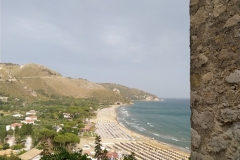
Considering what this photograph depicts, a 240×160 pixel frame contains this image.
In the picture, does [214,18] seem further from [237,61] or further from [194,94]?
[194,94]

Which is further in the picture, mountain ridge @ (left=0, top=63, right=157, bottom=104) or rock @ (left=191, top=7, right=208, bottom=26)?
mountain ridge @ (left=0, top=63, right=157, bottom=104)

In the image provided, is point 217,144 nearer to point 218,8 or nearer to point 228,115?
point 228,115

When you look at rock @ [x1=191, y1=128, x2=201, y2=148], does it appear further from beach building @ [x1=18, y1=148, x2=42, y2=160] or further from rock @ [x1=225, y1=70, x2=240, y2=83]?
beach building @ [x1=18, y1=148, x2=42, y2=160]

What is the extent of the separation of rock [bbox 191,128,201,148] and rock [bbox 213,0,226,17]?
101cm

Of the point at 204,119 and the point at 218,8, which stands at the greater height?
the point at 218,8

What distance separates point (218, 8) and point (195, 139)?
1116mm

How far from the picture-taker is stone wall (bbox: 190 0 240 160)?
5.18 ft

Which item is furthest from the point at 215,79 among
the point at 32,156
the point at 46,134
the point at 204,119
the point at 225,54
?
the point at 46,134

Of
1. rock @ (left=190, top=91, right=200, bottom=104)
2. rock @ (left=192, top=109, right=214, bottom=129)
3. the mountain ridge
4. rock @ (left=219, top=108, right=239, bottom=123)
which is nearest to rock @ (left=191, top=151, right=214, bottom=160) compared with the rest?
rock @ (left=192, top=109, right=214, bottom=129)

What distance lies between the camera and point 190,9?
199 cm

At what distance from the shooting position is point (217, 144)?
5.41 ft

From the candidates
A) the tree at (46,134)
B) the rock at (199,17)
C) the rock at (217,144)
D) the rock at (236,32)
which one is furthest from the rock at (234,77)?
the tree at (46,134)

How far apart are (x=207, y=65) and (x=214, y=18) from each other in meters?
0.39

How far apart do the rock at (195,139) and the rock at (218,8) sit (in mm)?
1012
